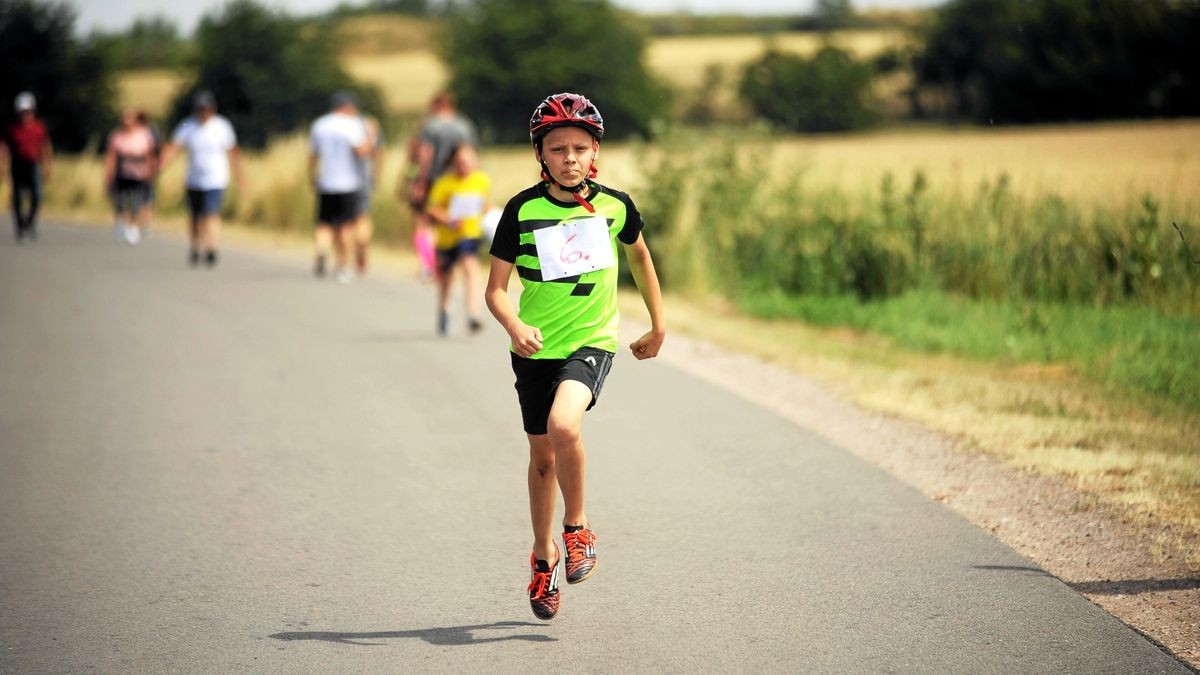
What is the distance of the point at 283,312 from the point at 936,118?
59.7 metres

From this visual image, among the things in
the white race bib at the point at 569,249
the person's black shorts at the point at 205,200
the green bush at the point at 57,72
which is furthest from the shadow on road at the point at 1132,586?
the green bush at the point at 57,72

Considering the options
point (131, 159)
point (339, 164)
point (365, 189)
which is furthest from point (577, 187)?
point (131, 159)

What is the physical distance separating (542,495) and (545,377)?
1.45 feet

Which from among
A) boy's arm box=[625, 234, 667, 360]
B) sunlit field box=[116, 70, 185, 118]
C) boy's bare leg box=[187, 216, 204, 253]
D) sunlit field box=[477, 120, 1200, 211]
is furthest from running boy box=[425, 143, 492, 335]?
sunlit field box=[116, 70, 185, 118]

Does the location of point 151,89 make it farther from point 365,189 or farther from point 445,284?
point 445,284

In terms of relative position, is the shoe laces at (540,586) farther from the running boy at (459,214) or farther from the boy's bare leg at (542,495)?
the running boy at (459,214)

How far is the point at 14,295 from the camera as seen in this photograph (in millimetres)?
16312

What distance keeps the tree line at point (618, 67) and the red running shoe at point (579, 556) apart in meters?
11.9

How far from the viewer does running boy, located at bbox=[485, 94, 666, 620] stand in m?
4.85

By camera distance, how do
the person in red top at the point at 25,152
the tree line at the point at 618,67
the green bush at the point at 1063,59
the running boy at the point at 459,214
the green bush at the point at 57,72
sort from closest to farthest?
1. the running boy at the point at 459,214
2. the person in red top at the point at 25,152
3. the green bush at the point at 1063,59
4. the tree line at the point at 618,67
5. the green bush at the point at 57,72

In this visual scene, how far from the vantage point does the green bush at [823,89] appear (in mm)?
61156

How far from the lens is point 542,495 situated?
5.11 m

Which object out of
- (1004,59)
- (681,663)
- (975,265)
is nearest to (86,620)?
(681,663)

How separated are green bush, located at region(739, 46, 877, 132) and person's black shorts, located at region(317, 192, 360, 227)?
42396 mm
